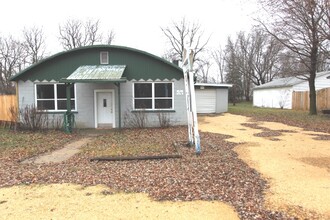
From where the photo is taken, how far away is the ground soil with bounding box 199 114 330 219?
4.61 metres

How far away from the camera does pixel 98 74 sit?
14.4m

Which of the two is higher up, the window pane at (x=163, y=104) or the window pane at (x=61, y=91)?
the window pane at (x=61, y=91)

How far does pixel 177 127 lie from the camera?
15500 millimetres

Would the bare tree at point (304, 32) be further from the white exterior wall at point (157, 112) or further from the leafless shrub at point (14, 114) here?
the leafless shrub at point (14, 114)

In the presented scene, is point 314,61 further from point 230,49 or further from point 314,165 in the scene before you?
point 230,49

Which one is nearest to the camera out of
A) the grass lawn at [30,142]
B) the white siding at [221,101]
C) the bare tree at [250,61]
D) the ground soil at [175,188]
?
the ground soil at [175,188]

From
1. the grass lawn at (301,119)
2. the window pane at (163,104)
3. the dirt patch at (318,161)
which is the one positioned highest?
the window pane at (163,104)

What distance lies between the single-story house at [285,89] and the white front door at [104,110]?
2232cm

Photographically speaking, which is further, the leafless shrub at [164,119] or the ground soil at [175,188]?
the leafless shrub at [164,119]

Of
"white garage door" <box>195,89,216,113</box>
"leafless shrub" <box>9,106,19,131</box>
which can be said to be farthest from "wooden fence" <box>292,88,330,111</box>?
"leafless shrub" <box>9,106,19,131</box>

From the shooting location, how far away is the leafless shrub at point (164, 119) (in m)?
15.5

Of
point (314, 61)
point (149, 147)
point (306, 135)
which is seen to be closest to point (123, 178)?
point (149, 147)

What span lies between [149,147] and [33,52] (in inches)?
1623

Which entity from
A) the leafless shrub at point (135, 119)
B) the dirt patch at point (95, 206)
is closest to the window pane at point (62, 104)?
the leafless shrub at point (135, 119)
